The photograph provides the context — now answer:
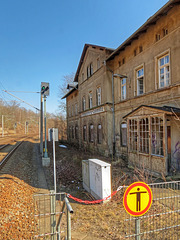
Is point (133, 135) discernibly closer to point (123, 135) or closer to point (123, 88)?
point (123, 135)

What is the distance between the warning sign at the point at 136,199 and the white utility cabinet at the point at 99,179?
325 centimetres

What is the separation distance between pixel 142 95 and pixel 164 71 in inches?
85.8

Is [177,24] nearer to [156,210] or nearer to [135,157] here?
[135,157]

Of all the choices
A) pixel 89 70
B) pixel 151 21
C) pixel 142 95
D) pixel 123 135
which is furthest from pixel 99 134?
pixel 151 21

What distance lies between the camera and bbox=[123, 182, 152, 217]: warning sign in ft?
9.89

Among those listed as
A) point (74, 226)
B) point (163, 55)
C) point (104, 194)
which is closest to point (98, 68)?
point (163, 55)

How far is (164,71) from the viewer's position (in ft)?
34.7

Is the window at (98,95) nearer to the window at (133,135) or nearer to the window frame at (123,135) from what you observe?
the window frame at (123,135)

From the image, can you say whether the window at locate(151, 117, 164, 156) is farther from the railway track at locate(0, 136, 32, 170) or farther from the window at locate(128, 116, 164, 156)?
the railway track at locate(0, 136, 32, 170)

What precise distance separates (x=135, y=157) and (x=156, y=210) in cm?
640

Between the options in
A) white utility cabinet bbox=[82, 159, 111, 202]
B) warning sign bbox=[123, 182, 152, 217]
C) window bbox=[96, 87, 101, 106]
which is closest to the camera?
warning sign bbox=[123, 182, 152, 217]

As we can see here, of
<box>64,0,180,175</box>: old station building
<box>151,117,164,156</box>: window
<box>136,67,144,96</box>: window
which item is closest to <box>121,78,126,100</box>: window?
<box>64,0,180,175</box>: old station building

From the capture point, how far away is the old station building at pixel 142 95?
9492 millimetres

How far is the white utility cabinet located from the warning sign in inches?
128
